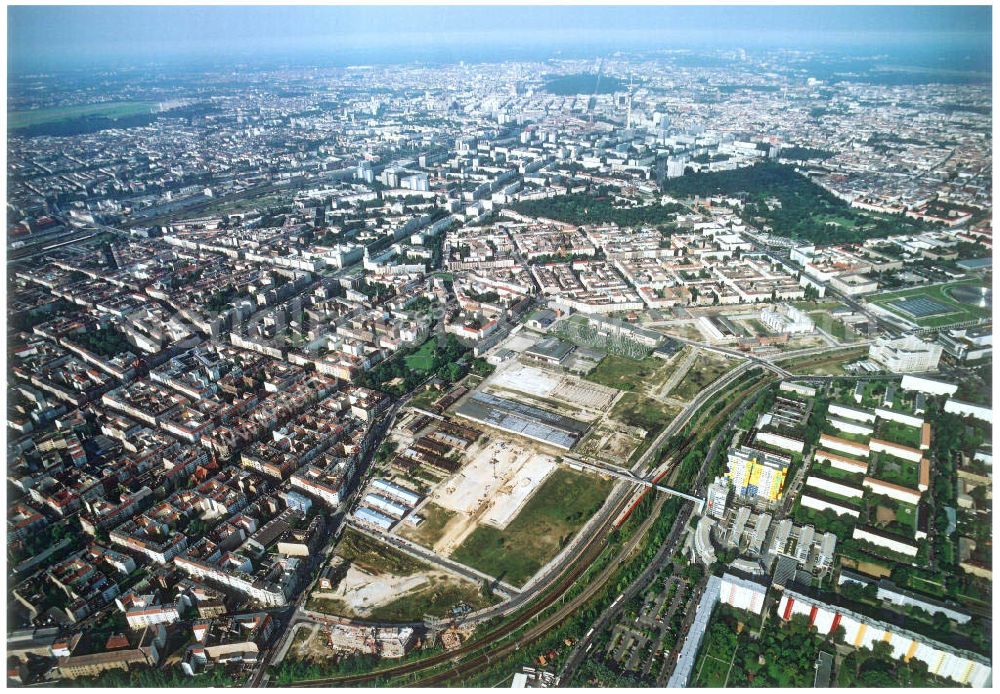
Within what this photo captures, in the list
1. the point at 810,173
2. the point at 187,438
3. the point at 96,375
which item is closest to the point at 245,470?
the point at 187,438

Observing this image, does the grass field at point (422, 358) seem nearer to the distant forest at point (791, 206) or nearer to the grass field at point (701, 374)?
the grass field at point (701, 374)

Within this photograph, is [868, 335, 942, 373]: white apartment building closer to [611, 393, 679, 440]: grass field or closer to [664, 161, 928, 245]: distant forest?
[611, 393, 679, 440]: grass field

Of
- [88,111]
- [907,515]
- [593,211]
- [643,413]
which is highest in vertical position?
[88,111]

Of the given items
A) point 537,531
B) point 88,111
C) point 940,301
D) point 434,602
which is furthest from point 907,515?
point 88,111

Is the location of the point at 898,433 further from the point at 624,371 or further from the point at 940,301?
the point at 940,301

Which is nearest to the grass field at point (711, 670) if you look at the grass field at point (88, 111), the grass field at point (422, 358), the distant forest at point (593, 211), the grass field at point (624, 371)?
the grass field at point (624, 371)
